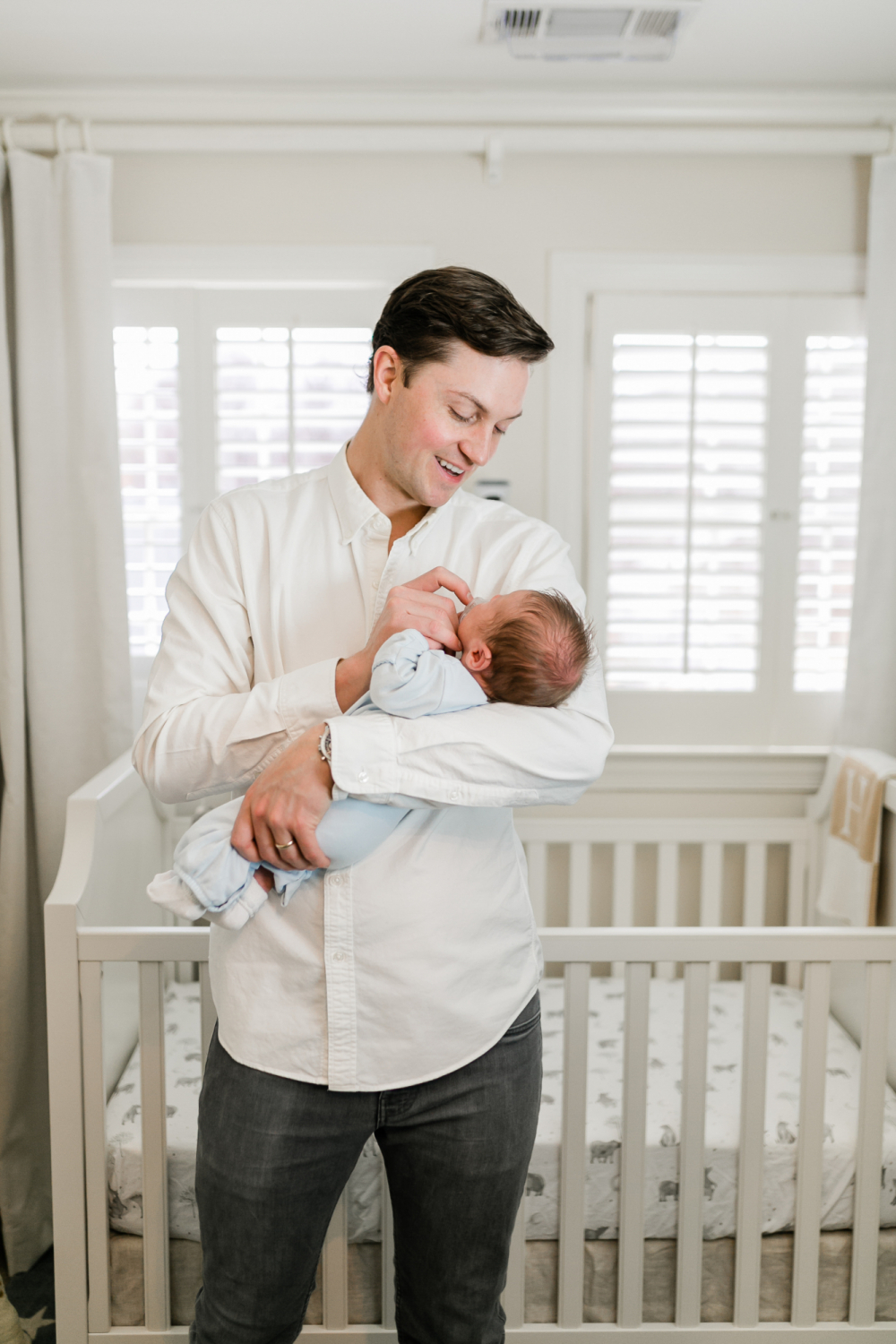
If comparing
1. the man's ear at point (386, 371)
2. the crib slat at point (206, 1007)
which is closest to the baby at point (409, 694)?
the man's ear at point (386, 371)

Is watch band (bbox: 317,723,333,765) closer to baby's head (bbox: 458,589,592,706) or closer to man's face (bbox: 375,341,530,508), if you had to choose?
baby's head (bbox: 458,589,592,706)

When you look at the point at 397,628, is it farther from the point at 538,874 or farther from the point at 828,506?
the point at 828,506

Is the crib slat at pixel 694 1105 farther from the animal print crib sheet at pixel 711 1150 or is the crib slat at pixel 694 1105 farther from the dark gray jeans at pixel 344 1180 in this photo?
the dark gray jeans at pixel 344 1180

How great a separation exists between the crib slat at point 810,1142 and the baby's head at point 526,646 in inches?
28.5

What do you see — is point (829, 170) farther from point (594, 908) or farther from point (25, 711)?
point (25, 711)

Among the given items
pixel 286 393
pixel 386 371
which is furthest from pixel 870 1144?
pixel 286 393

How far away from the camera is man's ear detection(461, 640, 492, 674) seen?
1.06 meters

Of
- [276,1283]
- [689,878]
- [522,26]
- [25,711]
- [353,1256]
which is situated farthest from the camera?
[689,878]

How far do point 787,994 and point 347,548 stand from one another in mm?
1606

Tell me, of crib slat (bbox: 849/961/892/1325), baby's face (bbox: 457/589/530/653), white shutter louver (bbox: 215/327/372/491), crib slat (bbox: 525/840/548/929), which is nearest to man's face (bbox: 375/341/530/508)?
baby's face (bbox: 457/589/530/653)

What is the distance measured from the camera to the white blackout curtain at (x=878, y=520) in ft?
6.91

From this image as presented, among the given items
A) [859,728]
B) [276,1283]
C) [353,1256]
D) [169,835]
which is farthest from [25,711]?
[859,728]

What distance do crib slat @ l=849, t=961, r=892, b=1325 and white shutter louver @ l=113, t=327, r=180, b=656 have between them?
1.61 metres

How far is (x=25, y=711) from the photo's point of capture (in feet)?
7.06
